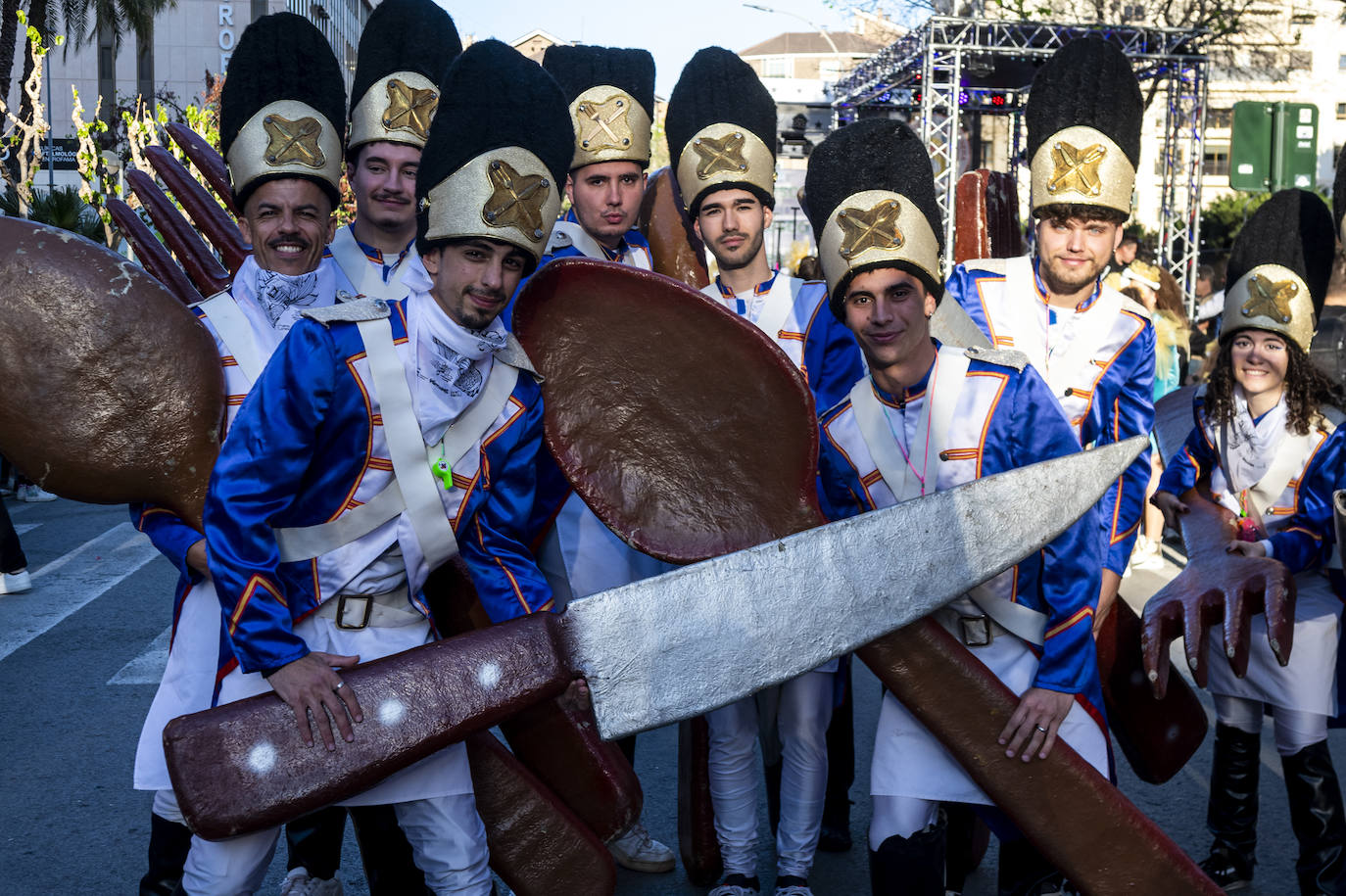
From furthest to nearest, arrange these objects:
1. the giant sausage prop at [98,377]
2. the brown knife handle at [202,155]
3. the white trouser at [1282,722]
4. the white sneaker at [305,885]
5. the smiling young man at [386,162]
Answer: the brown knife handle at [202,155]
the smiling young man at [386,162]
the white trouser at [1282,722]
the white sneaker at [305,885]
the giant sausage prop at [98,377]

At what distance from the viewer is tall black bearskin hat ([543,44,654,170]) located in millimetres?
4453

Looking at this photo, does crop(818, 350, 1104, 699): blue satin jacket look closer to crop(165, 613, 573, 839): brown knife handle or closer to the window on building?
crop(165, 613, 573, 839): brown knife handle

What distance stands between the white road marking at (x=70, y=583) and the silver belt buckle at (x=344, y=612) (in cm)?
486

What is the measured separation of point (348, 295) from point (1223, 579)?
2.52 meters

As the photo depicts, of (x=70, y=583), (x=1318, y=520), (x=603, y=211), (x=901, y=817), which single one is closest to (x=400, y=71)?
(x=603, y=211)

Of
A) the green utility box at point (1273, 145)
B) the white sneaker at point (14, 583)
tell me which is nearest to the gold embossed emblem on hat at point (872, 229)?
the white sneaker at point (14, 583)

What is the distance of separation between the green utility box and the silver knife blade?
1089 centimetres

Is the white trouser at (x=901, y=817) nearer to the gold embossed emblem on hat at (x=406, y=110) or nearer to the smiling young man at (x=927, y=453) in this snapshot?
the smiling young man at (x=927, y=453)

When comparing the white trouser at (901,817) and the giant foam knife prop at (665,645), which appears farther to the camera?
the white trouser at (901,817)

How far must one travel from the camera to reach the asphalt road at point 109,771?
4254 mm

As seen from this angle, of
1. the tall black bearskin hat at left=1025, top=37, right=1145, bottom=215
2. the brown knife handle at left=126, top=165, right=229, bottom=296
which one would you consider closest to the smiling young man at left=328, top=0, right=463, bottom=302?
the brown knife handle at left=126, top=165, right=229, bottom=296

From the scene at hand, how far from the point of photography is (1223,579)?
3.53 metres

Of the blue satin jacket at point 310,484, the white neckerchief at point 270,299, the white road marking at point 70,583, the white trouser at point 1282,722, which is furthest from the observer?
the white road marking at point 70,583

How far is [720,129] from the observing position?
430 centimetres
